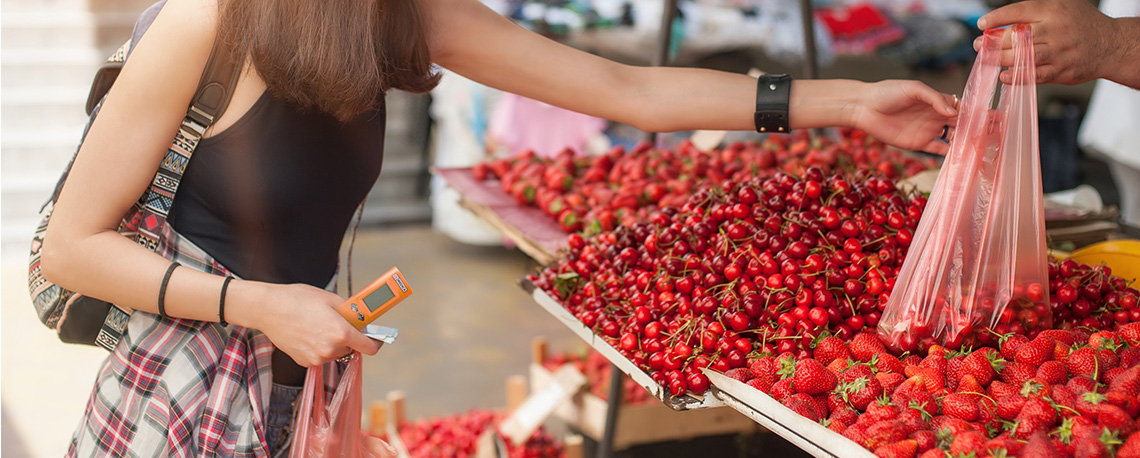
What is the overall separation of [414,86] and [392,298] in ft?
1.21

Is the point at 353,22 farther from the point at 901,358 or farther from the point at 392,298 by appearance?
the point at 901,358

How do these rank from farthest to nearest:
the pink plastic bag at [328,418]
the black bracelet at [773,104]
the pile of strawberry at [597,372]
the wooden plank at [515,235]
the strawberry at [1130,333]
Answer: the pile of strawberry at [597,372] → the wooden plank at [515,235] → the black bracelet at [773,104] → the pink plastic bag at [328,418] → the strawberry at [1130,333]

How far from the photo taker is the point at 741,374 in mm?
1341

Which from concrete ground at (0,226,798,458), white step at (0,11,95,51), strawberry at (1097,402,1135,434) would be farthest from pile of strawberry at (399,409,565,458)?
white step at (0,11,95,51)

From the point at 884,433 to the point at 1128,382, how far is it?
1.03 feet

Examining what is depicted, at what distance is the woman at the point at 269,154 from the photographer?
46.3 inches

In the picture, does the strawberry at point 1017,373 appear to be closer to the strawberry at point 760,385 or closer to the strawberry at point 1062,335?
the strawberry at point 1062,335

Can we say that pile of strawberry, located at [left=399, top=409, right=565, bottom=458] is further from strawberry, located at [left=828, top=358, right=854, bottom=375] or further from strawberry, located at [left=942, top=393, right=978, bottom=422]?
strawberry, located at [left=942, top=393, right=978, bottom=422]

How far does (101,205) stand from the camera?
118 centimetres

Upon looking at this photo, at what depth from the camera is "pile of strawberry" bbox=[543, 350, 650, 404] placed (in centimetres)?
275

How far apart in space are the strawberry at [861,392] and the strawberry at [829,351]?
0.11 metres

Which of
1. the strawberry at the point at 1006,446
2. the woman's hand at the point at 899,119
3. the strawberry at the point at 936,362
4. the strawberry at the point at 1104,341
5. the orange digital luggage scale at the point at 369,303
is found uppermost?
the woman's hand at the point at 899,119

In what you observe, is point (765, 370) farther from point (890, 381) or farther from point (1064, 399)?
point (1064, 399)

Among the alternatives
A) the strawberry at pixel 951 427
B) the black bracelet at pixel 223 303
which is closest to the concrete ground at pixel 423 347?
the strawberry at pixel 951 427
